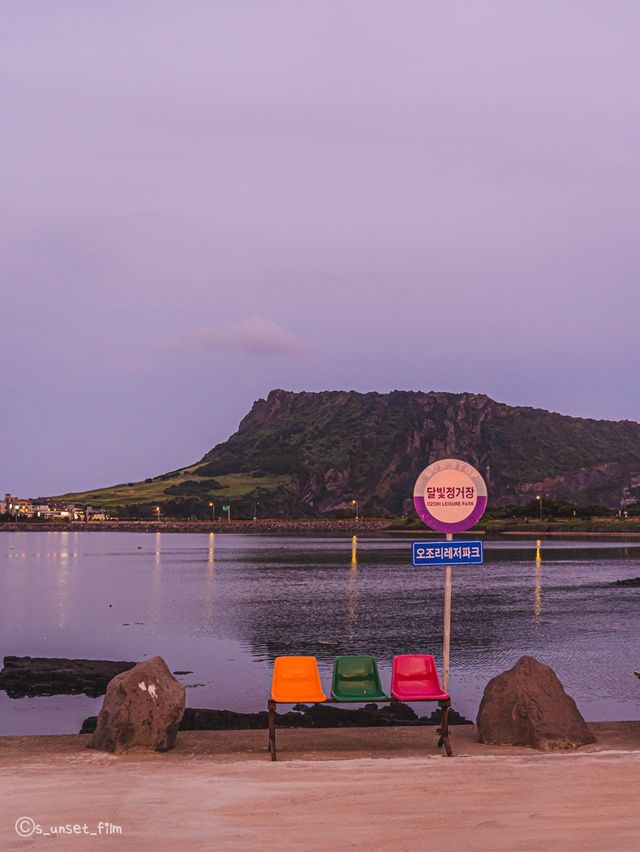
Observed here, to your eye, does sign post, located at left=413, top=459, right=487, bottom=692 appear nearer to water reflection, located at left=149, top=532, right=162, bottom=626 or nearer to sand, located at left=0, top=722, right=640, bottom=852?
sand, located at left=0, top=722, right=640, bottom=852

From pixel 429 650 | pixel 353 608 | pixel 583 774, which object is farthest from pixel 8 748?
pixel 353 608

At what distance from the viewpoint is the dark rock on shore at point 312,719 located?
16.5 m

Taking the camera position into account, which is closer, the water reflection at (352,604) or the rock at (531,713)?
the rock at (531,713)

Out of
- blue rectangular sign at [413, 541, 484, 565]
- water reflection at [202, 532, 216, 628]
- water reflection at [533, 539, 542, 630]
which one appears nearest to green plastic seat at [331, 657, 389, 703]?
blue rectangular sign at [413, 541, 484, 565]

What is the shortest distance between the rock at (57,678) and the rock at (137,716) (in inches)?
516

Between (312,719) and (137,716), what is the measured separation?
24.2ft

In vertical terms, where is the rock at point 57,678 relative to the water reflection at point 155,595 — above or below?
above

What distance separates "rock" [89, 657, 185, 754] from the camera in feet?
35.3

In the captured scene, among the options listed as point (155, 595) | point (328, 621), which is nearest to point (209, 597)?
point (155, 595)

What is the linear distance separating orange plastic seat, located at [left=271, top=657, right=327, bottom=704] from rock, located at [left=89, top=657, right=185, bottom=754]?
1.30 metres

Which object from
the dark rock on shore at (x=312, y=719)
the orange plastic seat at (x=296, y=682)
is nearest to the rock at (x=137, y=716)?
the orange plastic seat at (x=296, y=682)

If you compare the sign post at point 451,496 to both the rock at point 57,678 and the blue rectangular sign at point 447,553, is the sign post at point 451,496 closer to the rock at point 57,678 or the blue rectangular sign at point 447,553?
the blue rectangular sign at point 447,553

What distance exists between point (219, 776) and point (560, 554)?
103m

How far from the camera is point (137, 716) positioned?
1084 cm
